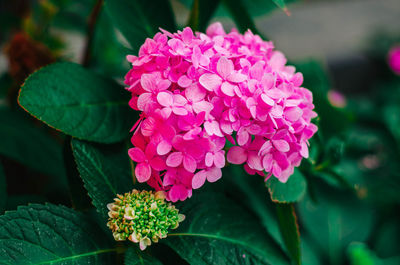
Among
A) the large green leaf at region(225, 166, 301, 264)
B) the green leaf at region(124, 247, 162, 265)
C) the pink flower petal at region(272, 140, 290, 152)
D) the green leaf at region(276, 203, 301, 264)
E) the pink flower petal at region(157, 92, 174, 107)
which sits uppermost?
the pink flower petal at region(157, 92, 174, 107)

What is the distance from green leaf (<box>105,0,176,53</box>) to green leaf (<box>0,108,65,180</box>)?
1.07ft

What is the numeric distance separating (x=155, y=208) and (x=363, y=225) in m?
0.97

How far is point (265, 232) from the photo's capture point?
0.66 m

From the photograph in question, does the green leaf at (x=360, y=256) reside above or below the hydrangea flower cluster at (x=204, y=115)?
below

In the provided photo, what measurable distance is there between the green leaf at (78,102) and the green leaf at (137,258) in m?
0.18

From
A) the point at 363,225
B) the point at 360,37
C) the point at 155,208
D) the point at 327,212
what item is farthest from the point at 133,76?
the point at 360,37

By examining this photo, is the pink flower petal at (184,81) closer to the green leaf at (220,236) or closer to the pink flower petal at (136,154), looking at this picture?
the pink flower petal at (136,154)

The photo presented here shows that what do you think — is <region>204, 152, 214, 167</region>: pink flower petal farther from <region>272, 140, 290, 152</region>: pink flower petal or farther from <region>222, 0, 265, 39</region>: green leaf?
<region>222, 0, 265, 39</region>: green leaf

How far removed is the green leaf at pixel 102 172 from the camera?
0.53m

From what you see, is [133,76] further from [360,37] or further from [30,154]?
[360,37]

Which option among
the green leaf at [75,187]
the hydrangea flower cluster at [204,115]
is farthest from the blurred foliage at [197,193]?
the hydrangea flower cluster at [204,115]

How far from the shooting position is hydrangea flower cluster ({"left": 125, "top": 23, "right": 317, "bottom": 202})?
47cm

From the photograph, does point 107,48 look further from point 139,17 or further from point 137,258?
point 137,258

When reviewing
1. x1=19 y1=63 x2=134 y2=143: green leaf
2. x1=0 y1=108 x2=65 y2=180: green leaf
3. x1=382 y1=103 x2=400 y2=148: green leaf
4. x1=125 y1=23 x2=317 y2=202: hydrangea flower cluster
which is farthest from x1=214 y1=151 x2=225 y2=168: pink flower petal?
x1=382 y1=103 x2=400 y2=148: green leaf
